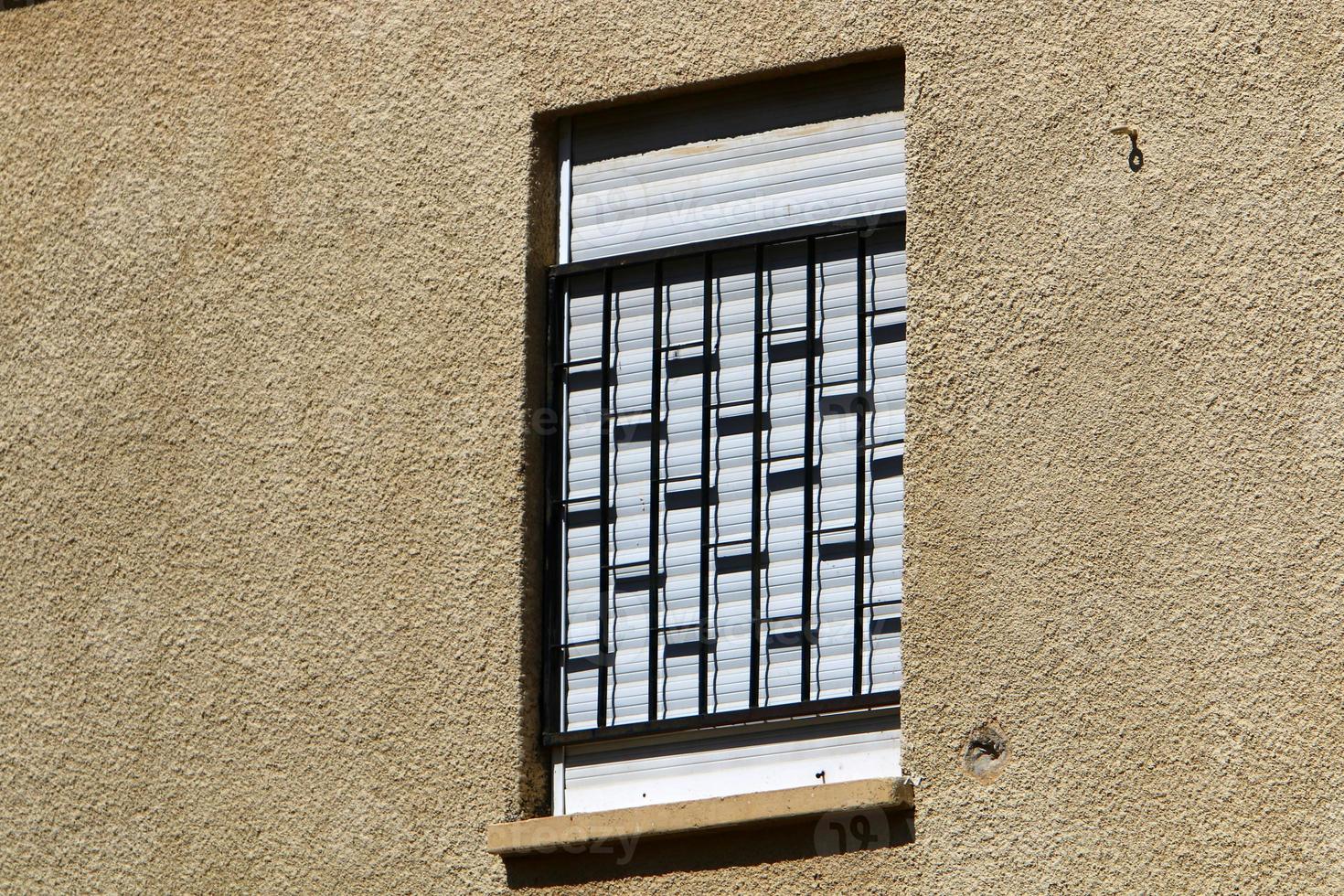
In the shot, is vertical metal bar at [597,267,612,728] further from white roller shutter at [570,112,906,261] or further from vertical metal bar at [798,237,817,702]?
vertical metal bar at [798,237,817,702]

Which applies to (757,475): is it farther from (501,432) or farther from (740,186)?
(740,186)

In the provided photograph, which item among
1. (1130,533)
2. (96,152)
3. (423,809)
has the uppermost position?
(96,152)

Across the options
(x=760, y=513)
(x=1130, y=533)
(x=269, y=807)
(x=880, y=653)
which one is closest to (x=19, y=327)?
(x=269, y=807)

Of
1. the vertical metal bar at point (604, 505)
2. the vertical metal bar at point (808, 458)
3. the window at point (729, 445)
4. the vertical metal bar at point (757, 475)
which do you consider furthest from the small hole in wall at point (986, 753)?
the vertical metal bar at point (604, 505)

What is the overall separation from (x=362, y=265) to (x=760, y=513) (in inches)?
60.3

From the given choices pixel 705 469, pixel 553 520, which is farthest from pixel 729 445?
pixel 553 520

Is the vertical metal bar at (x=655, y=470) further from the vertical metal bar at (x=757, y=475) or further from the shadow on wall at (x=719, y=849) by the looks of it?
the shadow on wall at (x=719, y=849)

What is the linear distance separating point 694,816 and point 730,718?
365mm

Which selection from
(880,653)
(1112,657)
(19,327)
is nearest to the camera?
(1112,657)

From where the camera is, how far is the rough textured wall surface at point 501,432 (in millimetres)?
6000

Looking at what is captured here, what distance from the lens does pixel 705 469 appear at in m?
6.91

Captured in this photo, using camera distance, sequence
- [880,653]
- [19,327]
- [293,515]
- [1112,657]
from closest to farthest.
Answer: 1. [1112,657]
2. [880,653]
3. [293,515]
4. [19,327]

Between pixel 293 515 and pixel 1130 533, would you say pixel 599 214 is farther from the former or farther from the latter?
pixel 1130 533

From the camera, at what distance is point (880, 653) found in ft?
21.6
